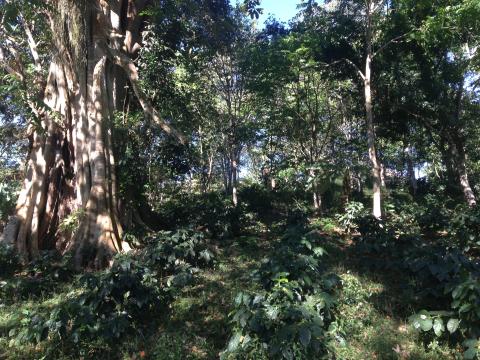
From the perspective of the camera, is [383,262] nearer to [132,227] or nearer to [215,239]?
[215,239]

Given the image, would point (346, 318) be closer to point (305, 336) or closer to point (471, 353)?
point (471, 353)

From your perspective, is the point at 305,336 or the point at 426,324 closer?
the point at 305,336

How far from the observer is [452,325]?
12.7ft

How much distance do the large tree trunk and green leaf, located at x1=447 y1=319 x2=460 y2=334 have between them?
18.8ft

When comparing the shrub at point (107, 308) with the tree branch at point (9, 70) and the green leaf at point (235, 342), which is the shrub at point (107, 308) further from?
the tree branch at point (9, 70)

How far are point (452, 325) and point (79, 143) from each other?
7.73 m

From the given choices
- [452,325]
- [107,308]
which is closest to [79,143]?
[107,308]

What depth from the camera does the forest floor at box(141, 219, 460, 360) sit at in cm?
425

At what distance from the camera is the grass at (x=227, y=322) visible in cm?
427

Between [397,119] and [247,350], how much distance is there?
13.7 meters

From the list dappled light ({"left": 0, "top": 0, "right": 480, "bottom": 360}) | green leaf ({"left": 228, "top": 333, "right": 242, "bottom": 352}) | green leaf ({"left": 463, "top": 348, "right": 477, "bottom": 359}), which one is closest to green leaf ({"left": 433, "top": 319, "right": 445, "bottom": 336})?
dappled light ({"left": 0, "top": 0, "right": 480, "bottom": 360})

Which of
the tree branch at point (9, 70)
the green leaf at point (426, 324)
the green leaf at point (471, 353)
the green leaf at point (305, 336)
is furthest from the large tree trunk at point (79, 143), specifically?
the green leaf at point (471, 353)

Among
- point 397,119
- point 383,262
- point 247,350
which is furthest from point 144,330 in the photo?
point 397,119

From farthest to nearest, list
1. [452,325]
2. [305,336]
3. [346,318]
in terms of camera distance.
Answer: [346,318], [452,325], [305,336]
